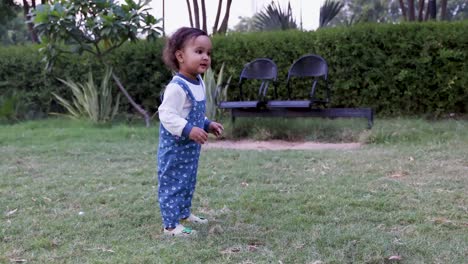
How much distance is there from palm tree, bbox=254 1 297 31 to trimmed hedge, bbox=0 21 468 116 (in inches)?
66.2

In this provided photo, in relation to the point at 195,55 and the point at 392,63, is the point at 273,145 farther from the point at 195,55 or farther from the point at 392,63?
the point at 195,55

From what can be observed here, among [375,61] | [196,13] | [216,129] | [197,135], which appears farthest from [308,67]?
[196,13]

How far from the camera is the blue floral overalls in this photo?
2.86 m

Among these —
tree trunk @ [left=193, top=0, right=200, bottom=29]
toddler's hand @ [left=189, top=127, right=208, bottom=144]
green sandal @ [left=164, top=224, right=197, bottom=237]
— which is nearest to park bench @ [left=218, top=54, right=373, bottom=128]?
green sandal @ [left=164, top=224, right=197, bottom=237]

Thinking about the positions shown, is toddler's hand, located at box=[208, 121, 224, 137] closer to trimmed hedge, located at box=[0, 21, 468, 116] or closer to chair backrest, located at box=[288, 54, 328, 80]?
chair backrest, located at box=[288, 54, 328, 80]

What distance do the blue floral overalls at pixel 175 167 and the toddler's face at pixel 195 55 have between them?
96 millimetres

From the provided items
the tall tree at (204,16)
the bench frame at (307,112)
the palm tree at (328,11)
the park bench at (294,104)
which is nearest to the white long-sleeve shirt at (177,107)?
the park bench at (294,104)

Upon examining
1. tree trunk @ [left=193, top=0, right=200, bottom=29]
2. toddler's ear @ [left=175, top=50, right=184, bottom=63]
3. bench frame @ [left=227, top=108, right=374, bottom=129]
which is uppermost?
tree trunk @ [left=193, top=0, right=200, bottom=29]

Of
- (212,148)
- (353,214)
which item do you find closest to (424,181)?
(353,214)

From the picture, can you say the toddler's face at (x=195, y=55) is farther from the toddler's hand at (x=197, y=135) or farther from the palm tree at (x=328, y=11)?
the palm tree at (x=328, y=11)

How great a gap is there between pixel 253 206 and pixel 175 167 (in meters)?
0.80

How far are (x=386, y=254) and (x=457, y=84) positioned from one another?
636 centimetres

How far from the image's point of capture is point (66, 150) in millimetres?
6082

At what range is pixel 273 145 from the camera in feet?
22.6
